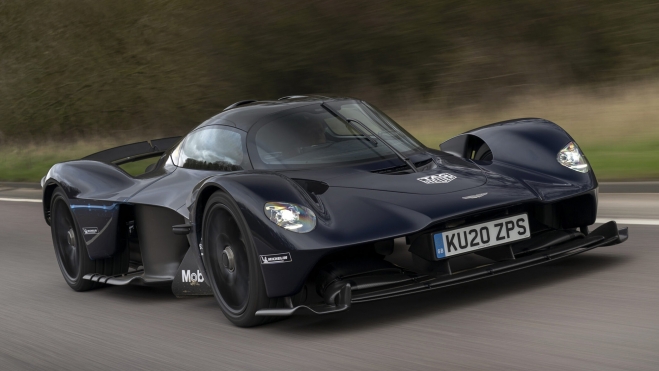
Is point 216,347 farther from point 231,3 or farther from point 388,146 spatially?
point 231,3

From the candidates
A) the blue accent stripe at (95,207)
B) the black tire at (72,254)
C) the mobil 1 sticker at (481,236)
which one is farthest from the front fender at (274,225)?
the black tire at (72,254)

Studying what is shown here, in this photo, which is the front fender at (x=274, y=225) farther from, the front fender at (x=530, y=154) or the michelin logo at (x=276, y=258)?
the front fender at (x=530, y=154)

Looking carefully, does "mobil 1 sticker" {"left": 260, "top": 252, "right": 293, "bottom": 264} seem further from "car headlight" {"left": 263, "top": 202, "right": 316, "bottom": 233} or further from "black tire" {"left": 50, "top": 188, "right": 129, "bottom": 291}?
"black tire" {"left": 50, "top": 188, "right": 129, "bottom": 291}

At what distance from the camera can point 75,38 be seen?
1198 inches

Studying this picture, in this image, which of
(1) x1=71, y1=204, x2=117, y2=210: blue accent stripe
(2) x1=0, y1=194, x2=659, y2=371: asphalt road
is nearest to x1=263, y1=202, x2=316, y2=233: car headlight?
(2) x1=0, y1=194, x2=659, y2=371: asphalt road

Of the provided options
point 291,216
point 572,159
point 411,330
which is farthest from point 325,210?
point 572,159

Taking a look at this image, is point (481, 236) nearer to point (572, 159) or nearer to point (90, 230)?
point (572, 159)

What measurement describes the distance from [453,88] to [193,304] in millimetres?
11917

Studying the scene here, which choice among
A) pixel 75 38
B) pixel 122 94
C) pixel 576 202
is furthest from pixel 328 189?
pixel 75 38

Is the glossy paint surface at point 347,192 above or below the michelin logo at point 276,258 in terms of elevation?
above

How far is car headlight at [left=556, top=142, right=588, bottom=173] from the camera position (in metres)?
4.91

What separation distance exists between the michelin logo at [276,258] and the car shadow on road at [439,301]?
1.38 ft

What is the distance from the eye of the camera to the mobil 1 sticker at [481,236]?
4105mm

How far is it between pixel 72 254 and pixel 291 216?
285 centimetres
